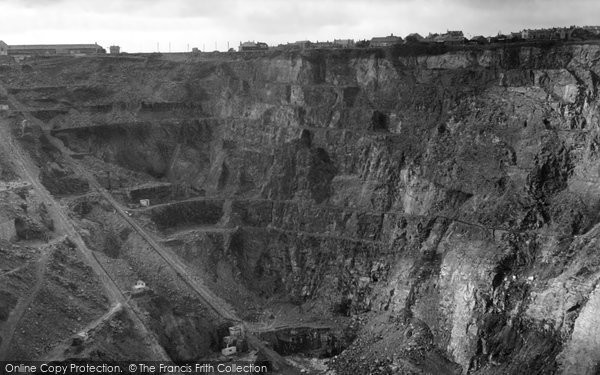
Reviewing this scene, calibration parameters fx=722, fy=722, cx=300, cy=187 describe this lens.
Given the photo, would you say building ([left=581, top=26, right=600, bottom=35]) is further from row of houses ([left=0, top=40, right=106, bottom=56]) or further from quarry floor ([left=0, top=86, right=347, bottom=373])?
row of houses ([left=0, top=40, right=106, bottom=56])

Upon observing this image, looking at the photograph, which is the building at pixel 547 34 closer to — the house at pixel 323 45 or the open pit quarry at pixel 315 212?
the open pit quarry at pixel 315 212

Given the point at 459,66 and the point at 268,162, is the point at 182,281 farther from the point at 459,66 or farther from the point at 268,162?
the point at 459,66

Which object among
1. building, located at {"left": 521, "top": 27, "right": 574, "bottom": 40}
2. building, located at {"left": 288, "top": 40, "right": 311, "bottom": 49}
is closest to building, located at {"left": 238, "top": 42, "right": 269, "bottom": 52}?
building, located at {"left": 288, "top": 40, "right": 311, "bottom": 49}

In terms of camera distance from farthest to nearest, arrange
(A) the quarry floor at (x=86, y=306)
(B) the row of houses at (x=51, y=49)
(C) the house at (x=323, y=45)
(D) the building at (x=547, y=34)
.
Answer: (B) the row of houses at (x=51, y=49) < (C) the house at (x=323, y=45) < (D) the building at (x=547, y=34) < (A) the quarry floor at (x=86, y=306)

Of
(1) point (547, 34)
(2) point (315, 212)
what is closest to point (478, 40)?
(1) point (547, 34)

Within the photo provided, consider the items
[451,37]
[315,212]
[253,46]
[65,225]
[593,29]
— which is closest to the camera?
[65,225]

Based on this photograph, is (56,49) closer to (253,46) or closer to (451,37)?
(253,46)

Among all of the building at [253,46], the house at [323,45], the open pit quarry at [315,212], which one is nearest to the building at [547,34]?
the open pit quarry at [315,212]
